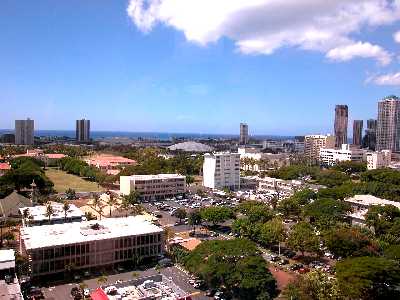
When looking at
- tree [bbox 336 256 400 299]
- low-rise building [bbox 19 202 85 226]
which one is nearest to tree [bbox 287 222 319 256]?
tree [bbox 336 256 400 299]

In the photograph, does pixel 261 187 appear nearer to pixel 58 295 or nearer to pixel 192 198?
pixel 192 198

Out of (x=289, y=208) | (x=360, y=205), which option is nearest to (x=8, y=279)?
(x=289, y=208)

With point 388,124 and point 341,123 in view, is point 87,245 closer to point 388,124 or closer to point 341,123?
point 388,124

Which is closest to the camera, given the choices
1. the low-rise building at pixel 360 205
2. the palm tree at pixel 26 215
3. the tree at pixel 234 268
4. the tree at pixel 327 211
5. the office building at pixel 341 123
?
the tree at pixel 234 268

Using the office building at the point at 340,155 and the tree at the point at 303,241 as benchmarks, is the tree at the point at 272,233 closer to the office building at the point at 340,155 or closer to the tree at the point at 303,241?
the tree at the point at 303,241

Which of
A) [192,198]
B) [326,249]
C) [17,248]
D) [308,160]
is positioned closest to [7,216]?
[17,248]

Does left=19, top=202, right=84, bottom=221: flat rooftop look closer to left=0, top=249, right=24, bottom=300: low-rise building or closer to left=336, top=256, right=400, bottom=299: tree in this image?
left=0, top=249, right=24, bottom=300: low-rise building

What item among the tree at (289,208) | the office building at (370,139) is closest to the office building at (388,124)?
the office building at (370,139)
